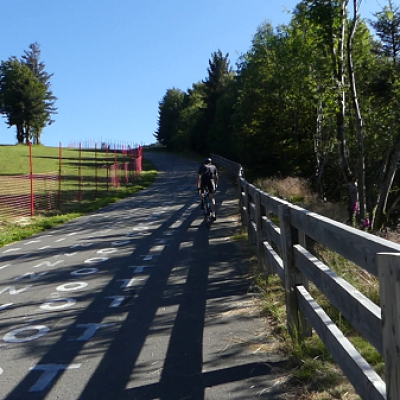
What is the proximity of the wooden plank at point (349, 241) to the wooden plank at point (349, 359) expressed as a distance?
0.59 meters

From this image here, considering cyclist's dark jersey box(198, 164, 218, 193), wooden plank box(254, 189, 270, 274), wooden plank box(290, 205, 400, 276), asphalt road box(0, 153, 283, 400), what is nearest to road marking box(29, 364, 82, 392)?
asphalt road box(0, 153, 283, 400)

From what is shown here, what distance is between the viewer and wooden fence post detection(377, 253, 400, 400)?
7.50 feet

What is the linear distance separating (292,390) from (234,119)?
3737cm

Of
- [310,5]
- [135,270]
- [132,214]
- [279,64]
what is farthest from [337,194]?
[135,270]

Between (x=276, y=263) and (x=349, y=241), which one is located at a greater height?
(x=349, y=241)

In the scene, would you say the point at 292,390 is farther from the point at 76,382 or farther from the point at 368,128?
the point at 368,128

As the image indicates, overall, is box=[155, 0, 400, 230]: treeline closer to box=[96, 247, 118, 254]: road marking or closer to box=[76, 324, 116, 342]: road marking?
box=[96, 247, 118, 254]: road marking

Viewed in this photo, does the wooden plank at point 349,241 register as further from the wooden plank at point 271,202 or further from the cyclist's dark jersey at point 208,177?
the cyclist's dark jersey at point 208,177

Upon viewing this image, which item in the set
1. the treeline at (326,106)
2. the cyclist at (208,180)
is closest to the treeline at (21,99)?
the treeline at (326,106)

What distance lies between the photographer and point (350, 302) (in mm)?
3064

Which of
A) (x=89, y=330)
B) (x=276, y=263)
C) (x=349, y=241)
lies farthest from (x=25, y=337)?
(x=349, y=241)

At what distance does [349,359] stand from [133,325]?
3.01m

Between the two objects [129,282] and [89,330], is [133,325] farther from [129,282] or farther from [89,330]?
[129,282]

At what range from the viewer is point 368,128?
17.5m
